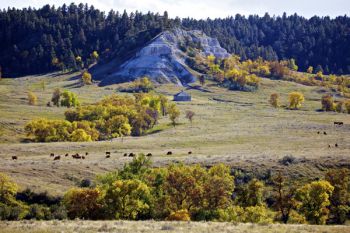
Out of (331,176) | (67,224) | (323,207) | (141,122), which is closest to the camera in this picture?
(67,224)

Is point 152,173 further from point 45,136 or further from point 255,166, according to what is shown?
point 45,136

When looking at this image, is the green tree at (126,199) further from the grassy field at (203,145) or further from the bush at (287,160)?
the bush at (287,160)

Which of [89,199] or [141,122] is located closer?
[89,199]

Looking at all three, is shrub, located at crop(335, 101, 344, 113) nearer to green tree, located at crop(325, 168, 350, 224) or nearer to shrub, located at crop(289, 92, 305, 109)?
shrub, located at crop(289, 92, 305, 109)

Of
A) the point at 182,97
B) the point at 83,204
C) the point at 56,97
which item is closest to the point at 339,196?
the point at 83,204

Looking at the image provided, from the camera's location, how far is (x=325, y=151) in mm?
85062

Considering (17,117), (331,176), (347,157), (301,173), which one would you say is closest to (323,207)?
(331,176)

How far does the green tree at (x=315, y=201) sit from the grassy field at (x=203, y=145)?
483 inches

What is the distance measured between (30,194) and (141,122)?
253ft

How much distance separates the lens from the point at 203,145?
326 feet

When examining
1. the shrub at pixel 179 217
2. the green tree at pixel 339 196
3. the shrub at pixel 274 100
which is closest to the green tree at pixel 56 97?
the shrub at pixel 274 100

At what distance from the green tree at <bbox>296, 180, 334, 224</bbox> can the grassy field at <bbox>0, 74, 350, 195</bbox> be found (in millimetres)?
12276

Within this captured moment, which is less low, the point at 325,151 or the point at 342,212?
the point at 325,151

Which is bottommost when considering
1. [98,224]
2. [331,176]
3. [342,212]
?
[342,212]
